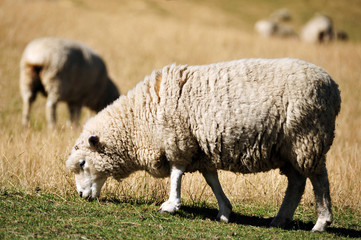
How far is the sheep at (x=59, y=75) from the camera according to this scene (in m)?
9.89

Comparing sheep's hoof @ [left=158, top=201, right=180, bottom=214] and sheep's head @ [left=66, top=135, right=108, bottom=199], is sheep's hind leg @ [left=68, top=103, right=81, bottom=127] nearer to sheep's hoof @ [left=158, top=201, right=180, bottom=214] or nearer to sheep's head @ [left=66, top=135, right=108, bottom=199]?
sheep's head @ [left=66, top=135, right=108, bottom=199]

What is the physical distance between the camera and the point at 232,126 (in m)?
4.46

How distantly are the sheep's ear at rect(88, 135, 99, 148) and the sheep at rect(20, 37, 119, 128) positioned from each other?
548cm

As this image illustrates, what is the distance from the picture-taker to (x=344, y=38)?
104 ft

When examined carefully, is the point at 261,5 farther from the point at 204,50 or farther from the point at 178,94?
the point at 178,94

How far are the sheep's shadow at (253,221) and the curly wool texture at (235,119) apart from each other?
1.95ft

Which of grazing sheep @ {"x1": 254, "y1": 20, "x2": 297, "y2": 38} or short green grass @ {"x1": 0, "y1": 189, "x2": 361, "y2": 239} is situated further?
grazing sheep @ {"x1": 254, "y1": 20, "x2": 297, "y2": 38}

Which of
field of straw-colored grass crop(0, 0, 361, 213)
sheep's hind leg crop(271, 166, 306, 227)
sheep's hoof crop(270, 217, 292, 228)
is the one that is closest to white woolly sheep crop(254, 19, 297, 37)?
field of straw-colored grass crop(0, 0, 361, 213)

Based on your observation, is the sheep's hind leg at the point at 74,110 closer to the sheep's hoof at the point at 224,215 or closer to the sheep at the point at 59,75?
the sheep at the point at 59,75

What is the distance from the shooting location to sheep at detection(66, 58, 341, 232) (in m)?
4.42

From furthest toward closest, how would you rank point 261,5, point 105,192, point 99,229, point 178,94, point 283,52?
point 261,5 < point 283,52 < point 105,192 < point 178,94 < point 99,229

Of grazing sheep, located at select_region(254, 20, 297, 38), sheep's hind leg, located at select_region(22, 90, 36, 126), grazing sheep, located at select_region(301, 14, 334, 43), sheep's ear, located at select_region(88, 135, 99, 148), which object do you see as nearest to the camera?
sheep's ear, located at select_region(88, 135, 99, 148)

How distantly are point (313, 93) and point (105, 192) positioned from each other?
9.23ft

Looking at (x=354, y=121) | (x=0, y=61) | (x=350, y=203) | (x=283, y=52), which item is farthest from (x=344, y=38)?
(x=350, y=203)
